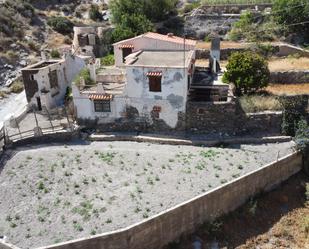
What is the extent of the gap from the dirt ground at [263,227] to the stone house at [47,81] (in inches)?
512

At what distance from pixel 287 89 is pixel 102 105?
1226 cm

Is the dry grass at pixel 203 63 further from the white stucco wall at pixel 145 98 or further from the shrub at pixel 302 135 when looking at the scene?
the shrub at pixel 302 135

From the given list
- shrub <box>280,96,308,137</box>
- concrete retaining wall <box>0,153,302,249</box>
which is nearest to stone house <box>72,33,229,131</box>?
shrub <box>280,96,308,137</box>

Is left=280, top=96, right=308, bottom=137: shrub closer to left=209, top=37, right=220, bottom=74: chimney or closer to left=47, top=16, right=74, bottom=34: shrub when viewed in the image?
left=209, top=37, right=220, bottom=74: chimney

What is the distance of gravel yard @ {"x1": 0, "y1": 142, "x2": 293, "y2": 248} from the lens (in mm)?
15828

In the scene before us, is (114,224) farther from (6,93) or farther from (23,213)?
(6,93)

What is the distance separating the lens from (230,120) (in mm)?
21812

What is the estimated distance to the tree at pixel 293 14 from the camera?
35719 millimetres

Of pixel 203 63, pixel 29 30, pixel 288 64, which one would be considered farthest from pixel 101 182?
pixel 29 30

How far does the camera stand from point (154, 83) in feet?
71.0

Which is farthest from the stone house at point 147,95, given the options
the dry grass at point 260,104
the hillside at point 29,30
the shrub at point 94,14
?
the shrub at point 94,14

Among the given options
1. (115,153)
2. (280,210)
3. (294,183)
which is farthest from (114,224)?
(294,183)

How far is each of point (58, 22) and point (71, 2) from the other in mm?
9162

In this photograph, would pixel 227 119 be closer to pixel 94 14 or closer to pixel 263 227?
pixel 263 227
